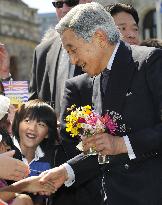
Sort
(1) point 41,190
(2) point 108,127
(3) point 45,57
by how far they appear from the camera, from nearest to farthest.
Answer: (2) point 108,127, (1) point 41,190, (3) point 45,57

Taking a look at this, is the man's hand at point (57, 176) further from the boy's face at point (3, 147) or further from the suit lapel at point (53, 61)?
the suit lapel at point (53, 61)

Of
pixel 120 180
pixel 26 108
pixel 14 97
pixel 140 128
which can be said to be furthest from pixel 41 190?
pixel 14 97

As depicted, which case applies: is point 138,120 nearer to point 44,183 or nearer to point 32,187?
point 44,183

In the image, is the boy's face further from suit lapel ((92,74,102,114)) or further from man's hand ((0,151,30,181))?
suit lapel ((92,74,102,114))

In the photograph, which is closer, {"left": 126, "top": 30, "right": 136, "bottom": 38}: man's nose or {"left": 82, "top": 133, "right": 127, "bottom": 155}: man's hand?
{"left": 82, "top": 133, "right": 127, "bottom": 155}: man's hand

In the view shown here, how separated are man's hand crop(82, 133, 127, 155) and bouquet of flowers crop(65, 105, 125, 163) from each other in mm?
41

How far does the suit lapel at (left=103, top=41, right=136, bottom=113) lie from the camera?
12.4 feet

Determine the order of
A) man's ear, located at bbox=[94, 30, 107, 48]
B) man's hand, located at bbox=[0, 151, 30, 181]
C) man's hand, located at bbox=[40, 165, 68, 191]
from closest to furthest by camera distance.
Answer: man's ear, located at bbox=[94, 30, 107, 48] < man's hand, located at bbox=[0, 151, 30, 181] < man's hand, located at bbox=[40, 165, 68, 191]

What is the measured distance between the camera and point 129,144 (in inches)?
145

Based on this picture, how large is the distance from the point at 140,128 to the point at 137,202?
491mm

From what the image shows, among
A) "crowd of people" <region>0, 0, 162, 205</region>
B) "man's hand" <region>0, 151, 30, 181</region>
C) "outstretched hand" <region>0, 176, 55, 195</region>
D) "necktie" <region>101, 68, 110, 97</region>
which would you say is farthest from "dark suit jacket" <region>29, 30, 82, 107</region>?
"man's hand" <region>0, 151, 30, 181</region>

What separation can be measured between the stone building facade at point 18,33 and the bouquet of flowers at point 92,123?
24828 millimetres

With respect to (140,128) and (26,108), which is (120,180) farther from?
(26,108)

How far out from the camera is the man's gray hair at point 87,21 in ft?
12.1
